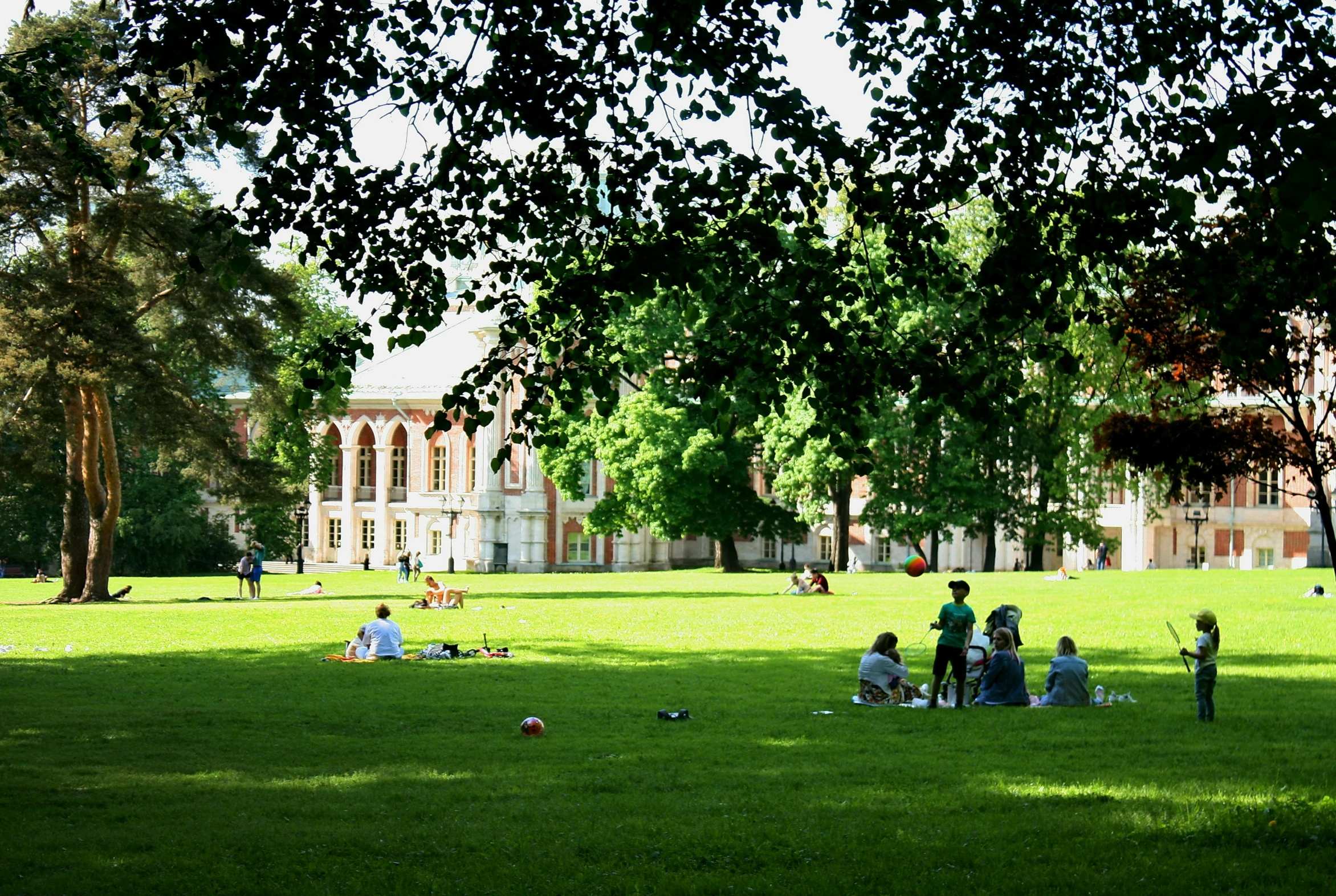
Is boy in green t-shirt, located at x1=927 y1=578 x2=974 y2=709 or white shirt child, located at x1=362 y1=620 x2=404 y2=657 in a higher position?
boy in green t-shirt, located at x1=927 y1=578 x2=974 y2=709

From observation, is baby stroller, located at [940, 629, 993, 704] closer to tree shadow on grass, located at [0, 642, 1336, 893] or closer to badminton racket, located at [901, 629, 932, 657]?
tree shadow on grass, located at [0, 642, 1336, 893]

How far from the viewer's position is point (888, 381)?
10648 mm

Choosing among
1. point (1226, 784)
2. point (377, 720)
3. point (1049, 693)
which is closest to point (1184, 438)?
point (1049, 693)

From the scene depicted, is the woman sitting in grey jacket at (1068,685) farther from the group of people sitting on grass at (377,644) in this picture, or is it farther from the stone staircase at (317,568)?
the stone staircase at (317,568)

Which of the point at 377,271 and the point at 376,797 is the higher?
the point at 377,271

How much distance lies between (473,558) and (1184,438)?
5991cm

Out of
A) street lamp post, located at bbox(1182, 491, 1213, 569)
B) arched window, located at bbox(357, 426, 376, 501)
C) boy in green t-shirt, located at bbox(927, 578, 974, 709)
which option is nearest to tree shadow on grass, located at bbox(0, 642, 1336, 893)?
boy in green t-shirt, located at bbox(927, 578, 974, 709)

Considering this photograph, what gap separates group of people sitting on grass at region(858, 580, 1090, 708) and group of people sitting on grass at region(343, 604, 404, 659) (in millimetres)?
8236

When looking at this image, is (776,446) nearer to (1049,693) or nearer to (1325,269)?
(1049,693)

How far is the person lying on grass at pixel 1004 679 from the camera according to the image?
1705 cm

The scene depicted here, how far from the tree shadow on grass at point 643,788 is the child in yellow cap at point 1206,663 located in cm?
34

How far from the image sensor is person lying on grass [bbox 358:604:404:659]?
22.5 m

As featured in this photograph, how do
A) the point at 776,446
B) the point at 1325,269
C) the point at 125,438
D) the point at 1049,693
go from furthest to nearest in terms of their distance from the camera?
the point at 125,438, the point at 776,446, the point at 1049,693, the point at 1325,269

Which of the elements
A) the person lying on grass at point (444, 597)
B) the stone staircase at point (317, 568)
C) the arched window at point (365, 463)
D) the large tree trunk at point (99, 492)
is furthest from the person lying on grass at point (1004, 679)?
the arched window at point (365, 463)
